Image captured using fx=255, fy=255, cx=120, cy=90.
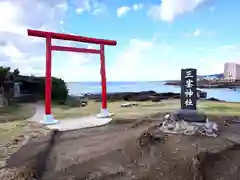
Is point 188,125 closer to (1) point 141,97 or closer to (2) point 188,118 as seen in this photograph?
(2) point 188,118

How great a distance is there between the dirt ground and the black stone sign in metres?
1.09

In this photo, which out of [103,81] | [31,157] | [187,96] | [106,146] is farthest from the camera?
[103,81]

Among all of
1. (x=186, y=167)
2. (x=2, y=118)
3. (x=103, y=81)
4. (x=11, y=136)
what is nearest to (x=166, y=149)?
(x=186, y=167)

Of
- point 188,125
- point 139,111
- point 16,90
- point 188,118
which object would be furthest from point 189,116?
point 16,90

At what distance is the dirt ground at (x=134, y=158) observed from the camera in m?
4.68

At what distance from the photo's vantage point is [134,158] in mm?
5395

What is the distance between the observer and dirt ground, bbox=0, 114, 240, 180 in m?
4.68

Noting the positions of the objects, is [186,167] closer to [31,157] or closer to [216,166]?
[216,166]

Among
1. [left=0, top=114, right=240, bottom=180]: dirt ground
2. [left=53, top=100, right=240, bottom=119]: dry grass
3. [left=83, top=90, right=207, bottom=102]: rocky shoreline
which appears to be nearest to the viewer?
[left=0, top=114, right=240, bottom=180]: dirt ground

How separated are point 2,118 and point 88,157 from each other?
586 centimetres

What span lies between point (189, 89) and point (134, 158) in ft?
9.07

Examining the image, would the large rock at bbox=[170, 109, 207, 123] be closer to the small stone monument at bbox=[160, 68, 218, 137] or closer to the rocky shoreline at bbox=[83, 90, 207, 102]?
the small stone monument at bbox=[160, 68, 218, 137]

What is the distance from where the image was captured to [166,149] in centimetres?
552

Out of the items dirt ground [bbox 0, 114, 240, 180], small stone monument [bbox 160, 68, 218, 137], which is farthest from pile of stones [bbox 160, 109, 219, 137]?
dirt ground [bbox 0, 114, 240, 180]
